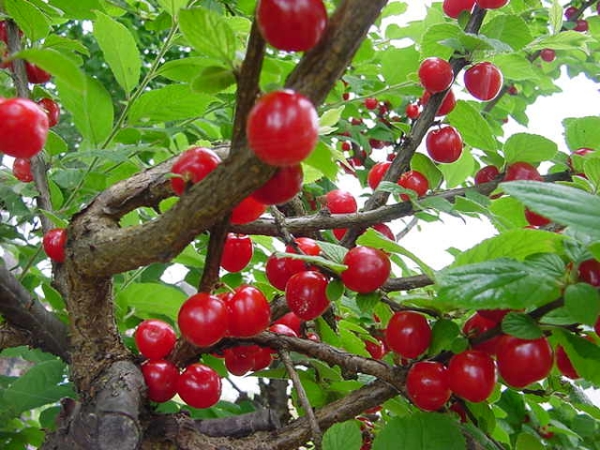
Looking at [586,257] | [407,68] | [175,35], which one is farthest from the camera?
[407,68]

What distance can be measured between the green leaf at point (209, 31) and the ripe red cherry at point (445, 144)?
1.95ft

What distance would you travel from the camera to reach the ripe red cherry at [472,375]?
73 centimetres

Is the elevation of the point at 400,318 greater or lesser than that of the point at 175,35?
lesser

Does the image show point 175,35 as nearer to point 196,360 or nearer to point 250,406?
point 196,360

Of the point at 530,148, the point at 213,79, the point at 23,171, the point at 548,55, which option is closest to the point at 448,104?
the point at 530,148

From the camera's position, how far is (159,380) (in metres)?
0.87

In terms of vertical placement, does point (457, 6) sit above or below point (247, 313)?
above

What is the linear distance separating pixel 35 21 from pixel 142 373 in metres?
0.64

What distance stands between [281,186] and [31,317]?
25.8 inches

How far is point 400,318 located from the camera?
79 cm

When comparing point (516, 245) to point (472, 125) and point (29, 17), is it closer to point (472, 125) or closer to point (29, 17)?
point (472, 125)

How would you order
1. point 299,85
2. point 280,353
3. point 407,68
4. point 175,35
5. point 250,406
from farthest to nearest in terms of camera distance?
point 250,406, point 407,68, point 175,35, point 280,353, point 299,85

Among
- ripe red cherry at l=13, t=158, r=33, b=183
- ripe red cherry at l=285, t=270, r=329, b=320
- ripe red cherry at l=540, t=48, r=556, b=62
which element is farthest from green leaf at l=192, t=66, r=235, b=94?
ripe red cherry at l=540, t=48, r=556, b=62

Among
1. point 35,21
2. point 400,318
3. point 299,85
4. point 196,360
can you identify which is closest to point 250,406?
point 196,360
